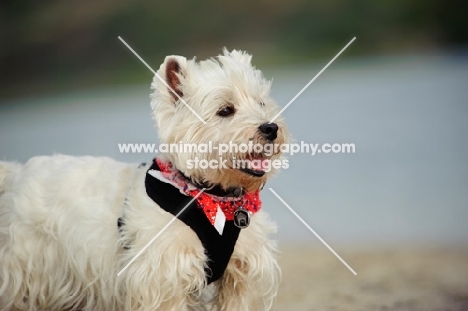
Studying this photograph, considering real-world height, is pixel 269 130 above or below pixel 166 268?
above

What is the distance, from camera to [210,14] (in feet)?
21.8

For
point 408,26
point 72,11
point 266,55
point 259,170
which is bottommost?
point 259,170

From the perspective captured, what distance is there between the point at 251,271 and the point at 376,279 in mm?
1191

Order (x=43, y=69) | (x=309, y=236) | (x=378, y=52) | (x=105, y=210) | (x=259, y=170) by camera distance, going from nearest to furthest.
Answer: (x=259, y=170)
(x=105, y=210)
(x=309, y=236)
(x=43, y=69)
(x=378, y=52)

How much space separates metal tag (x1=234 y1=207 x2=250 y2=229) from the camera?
2984 millimetres

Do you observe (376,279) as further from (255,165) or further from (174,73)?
(174,73)

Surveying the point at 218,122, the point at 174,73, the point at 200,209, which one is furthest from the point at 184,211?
the point at 174,73

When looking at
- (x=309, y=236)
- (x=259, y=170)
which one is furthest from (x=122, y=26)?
(x=259, y=170)

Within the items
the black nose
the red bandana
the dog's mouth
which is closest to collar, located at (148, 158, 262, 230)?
the red bandana

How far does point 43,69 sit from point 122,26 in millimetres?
656

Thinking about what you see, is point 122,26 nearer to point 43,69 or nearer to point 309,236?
point 43,69

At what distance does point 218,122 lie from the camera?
9.81 ft

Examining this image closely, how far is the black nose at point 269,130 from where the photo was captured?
2889mm

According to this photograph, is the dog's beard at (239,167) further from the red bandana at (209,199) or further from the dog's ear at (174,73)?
the dog's ear at (174,73)
